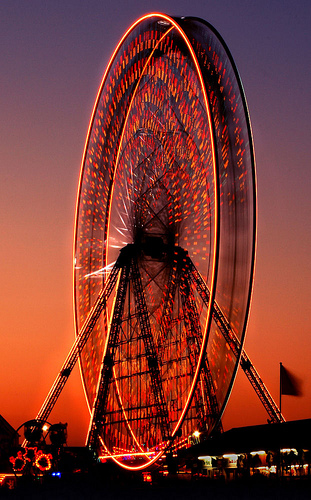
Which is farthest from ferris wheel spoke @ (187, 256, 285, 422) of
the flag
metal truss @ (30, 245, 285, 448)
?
the flag

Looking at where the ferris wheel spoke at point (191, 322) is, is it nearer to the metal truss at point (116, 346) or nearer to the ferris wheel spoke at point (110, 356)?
the metal truss at point (116, 346)

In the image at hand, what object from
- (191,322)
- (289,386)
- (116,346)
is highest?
(191,322)

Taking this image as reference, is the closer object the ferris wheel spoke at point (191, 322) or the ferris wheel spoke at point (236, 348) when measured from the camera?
the ferris wheel spoke at point (236, 348)

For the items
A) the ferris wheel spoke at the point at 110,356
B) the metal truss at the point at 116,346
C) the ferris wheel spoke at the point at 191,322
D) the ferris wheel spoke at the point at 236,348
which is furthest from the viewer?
the ferris wheel spoke at the point at 110,356

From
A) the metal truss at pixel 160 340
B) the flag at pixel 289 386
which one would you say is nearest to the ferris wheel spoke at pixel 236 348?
the metal truss at pixel 160 340

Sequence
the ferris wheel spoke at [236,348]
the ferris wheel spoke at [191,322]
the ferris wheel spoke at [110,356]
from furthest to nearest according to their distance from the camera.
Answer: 1. the ferris wheel spoke at [110,356]
2. the ferris wheel spoke at [191,322]
3. the ferris wheel spoke at [236,348]

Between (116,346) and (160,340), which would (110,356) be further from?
(160,340)

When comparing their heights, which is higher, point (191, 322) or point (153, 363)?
point (191, 322)

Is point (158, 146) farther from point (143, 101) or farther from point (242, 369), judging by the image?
point (242, 369)

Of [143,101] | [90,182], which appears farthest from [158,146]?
[90,182]

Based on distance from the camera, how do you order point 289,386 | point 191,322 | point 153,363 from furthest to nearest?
point 289,386
point 153,363
point 191,322

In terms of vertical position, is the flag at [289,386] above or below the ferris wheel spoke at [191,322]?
below

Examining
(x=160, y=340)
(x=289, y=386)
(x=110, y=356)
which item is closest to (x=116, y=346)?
(x=110, y=356)

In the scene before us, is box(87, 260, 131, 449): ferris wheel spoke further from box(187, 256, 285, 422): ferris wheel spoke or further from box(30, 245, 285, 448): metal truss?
box(187, 256, 285, 422): ferris wheel spoke
